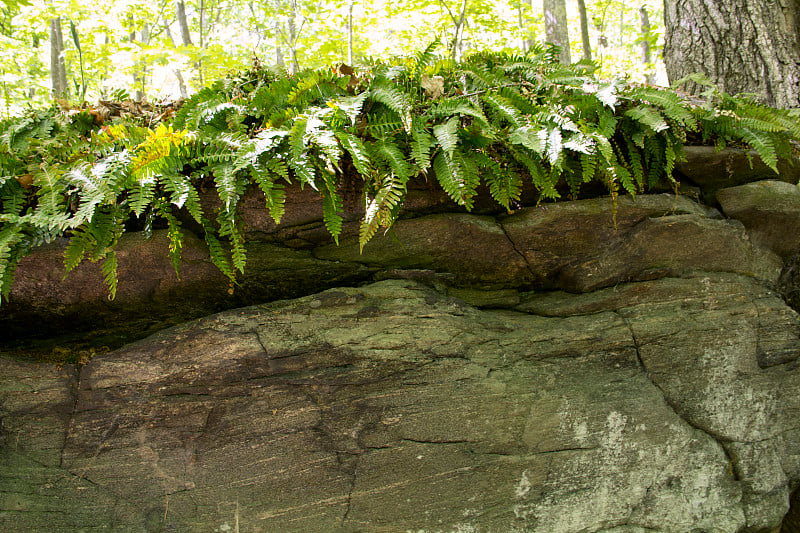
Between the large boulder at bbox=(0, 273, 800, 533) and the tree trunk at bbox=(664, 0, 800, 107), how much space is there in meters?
2.08

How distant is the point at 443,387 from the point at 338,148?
1.63 m

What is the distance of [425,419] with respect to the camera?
3094 millimetres

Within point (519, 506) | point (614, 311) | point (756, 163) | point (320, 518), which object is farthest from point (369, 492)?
point (756, 163)

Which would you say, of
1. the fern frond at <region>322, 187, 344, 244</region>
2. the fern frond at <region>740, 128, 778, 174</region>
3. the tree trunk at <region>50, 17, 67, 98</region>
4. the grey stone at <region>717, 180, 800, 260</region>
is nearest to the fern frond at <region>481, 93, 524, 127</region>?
the fern frond at <region>322, 187, 344, 244</region>

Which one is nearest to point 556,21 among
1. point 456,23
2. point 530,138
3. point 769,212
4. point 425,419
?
point 456,23

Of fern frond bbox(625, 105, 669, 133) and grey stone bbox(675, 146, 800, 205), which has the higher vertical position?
fern frond bbox(625, 105, 669, 133)

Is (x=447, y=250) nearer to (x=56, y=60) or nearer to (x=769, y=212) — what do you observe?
(x=769, y=212)

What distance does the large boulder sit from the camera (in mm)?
2889

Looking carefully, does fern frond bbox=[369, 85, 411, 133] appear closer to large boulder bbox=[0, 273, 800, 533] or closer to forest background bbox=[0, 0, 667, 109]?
large boulder bbox=[0, 273, 800, 533]

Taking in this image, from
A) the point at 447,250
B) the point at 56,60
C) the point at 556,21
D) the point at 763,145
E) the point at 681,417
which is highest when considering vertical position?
the point at 56,60

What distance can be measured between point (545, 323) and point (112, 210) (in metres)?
2.84

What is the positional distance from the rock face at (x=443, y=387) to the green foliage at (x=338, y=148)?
0.38 m

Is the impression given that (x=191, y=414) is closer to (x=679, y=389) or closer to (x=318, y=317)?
(x=318, y=317)

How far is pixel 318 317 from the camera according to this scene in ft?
10.5
